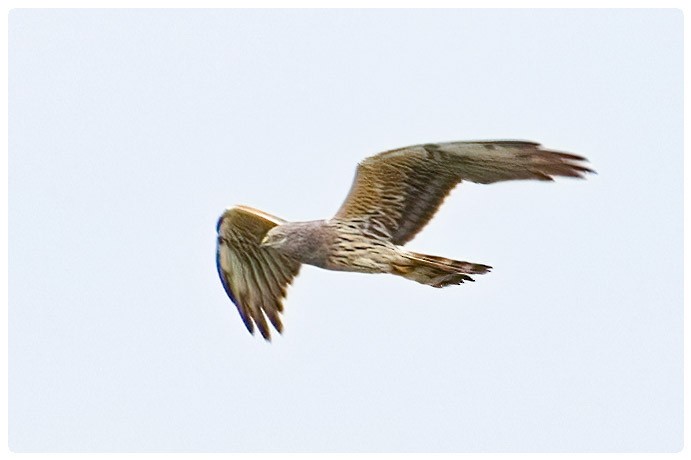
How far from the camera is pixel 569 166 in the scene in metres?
12.7

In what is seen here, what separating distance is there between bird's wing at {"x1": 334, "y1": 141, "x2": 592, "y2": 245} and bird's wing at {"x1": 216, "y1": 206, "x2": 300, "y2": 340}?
1.27 meters

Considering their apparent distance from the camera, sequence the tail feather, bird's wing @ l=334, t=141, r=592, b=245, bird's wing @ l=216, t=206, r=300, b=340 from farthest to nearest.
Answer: bird's wing @ l=216, t=206, r=300, b=340 → the tail feather → bird's wing @ l=334, t=141, r=592, b=245

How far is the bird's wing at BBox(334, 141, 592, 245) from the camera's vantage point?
12.8m

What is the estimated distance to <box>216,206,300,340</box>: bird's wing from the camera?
1488cm

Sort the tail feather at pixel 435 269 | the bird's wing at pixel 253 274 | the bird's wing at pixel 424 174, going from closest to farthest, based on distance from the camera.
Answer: the bird's wing at pixel 424 174 → the tail feather at pixel 435 269 → the bird's wing at pixel 253 274

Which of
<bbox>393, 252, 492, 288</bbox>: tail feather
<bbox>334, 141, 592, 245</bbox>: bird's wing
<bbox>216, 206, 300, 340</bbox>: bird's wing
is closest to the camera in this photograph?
<bbox>334, 141, 592, 245</bbox>: bird's wing

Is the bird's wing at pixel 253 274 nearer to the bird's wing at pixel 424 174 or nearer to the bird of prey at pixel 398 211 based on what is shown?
the bird of prey at pixel 398 211

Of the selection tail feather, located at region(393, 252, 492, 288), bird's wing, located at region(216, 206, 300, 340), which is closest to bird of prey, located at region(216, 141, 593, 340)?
tail feather, located at region(393, 252, 492, 288)

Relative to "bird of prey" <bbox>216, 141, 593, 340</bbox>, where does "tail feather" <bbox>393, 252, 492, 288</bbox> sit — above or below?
below

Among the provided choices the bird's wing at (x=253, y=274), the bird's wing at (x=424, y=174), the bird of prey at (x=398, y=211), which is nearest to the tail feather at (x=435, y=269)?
the bird of prey at (x=398, y=211)

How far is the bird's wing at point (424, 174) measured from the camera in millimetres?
12797

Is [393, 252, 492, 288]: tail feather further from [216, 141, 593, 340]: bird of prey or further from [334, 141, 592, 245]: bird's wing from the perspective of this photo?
[334, 141, 592, 245]: bird's wing

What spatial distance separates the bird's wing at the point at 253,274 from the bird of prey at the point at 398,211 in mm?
112

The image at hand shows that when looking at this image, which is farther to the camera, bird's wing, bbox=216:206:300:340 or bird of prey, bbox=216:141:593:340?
bird's wing, bbox=216:206:300:340
